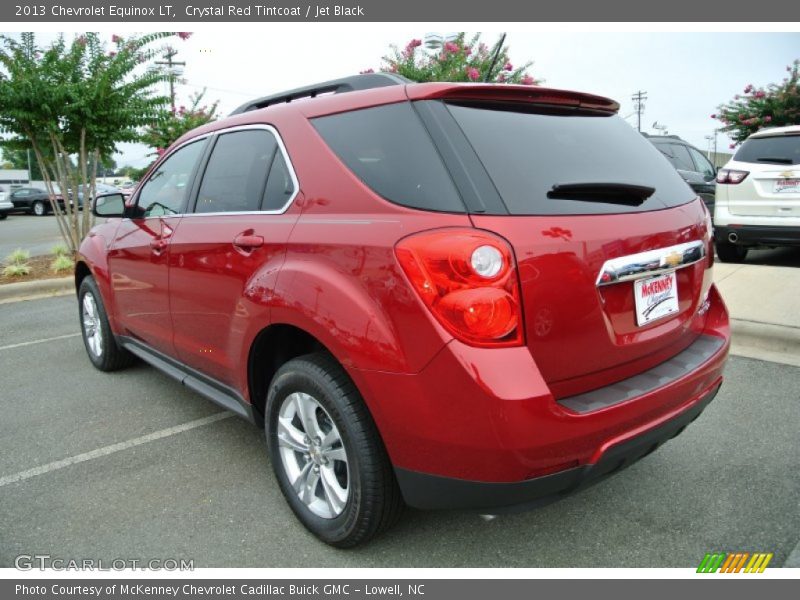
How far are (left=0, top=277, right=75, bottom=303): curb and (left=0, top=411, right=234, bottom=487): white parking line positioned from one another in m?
5.73

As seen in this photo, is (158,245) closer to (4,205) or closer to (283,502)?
(283,502)

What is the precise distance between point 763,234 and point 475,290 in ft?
20.4

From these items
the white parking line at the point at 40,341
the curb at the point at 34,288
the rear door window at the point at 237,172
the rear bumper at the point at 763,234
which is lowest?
the curb at the point at 34,288

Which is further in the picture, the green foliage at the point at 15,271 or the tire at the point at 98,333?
the green foliage at the point at 15,271

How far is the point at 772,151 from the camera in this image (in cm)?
677

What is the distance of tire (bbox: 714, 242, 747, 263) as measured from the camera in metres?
7.56

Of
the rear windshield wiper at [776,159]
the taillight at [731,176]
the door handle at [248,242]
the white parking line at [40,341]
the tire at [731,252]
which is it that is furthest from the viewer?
the tire at [731,252]

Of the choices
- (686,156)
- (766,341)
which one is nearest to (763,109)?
(686,156)

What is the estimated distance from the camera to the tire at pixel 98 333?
14.3 ft

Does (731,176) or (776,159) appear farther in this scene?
(731,176)

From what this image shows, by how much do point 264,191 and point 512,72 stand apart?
12172mm

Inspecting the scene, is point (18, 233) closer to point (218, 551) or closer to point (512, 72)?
point (512, 72)

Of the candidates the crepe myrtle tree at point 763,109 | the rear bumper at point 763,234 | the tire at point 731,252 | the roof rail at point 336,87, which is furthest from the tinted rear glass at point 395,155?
the crepe myrtle tree at point 763,109

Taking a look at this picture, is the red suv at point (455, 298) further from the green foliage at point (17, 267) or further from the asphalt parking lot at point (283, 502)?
the green foliage at point (17, 267)
